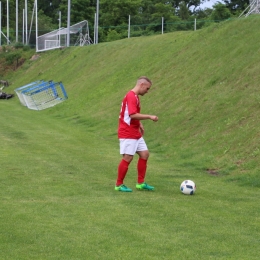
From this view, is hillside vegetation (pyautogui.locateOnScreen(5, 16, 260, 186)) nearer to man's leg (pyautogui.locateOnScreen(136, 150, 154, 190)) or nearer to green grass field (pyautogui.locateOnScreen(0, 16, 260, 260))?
green grass field (pyautogui.locateOnScreen(0, 16, 260, 260))

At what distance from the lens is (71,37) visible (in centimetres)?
5578

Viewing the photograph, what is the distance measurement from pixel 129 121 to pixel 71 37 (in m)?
46.0

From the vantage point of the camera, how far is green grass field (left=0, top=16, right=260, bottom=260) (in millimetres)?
7309

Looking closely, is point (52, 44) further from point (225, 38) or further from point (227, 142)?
point (227, 142)

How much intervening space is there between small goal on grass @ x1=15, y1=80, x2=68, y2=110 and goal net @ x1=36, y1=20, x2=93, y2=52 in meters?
17.5

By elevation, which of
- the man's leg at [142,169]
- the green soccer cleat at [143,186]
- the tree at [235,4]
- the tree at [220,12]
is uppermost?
the tree at [235,4]

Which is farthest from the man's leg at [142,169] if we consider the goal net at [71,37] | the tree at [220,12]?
the tree at [220,12]

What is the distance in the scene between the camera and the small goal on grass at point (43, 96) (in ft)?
118

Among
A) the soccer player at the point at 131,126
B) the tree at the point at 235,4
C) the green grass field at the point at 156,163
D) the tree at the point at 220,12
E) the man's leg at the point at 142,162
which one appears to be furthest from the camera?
the tree at the point at 235,4

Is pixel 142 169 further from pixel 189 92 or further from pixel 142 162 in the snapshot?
pixel 189 92

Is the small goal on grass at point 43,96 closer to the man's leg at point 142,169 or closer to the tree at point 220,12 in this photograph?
the man's leg at point 142,169

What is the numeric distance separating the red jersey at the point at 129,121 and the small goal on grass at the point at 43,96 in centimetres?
2480

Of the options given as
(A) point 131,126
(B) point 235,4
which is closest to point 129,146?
(A) point 131,126

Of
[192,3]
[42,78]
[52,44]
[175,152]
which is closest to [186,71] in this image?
[175,152]
